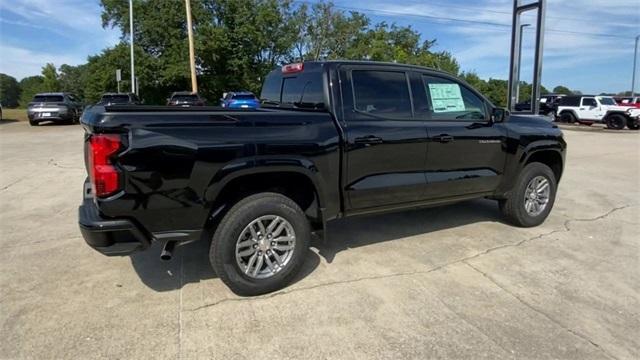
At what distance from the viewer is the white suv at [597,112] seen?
2645 cm

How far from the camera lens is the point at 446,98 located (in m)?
5.01

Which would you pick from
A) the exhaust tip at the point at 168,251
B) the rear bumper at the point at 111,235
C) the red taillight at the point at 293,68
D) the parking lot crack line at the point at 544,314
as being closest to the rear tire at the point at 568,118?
the parking lot crack line at the point at 544,314

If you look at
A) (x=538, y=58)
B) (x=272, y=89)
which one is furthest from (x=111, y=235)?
(x=538, y=58)

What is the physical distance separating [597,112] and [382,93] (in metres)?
28.8

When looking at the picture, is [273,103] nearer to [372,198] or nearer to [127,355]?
[372,198]

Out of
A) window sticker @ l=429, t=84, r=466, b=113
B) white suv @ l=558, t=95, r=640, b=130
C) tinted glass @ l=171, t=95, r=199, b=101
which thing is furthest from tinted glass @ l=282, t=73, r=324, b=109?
white suv @ l=558, t=95, r=640, b=130

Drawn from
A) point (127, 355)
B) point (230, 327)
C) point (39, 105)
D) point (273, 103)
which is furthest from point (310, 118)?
point (39, 105)

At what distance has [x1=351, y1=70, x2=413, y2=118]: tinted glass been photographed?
443cm

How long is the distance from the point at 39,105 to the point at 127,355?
2363 cm

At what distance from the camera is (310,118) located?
4023 mm

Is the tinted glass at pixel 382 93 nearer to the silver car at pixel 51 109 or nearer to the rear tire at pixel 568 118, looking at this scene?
the silver car at pixel 51 109

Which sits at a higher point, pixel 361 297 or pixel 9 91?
pixel 9 91

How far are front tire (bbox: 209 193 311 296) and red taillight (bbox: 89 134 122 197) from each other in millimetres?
871

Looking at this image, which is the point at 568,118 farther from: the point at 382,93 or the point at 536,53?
the point at 382,93
